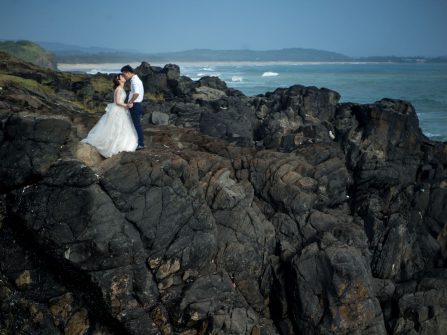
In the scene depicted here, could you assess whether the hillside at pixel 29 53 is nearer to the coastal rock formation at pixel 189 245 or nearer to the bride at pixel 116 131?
the coastal rock formation at pixel 189 245

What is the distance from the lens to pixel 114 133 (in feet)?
50.5

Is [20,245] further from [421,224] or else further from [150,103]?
[150,103]

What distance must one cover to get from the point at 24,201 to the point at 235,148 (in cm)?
973

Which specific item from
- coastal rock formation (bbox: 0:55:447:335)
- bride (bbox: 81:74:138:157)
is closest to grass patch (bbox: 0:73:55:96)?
coastal rock formation (bbox: 0:55:447:335)

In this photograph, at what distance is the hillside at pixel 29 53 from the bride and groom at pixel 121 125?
126603mm

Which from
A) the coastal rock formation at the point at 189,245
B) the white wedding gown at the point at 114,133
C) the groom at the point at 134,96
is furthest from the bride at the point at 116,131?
the coastal rock formation at the point at 189,245

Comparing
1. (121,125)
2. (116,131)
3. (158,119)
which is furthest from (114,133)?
(158,119)

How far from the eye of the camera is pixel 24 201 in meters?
13.2

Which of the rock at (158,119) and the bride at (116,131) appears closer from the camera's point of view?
the bride at (116,131)

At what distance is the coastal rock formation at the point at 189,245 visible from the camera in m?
13.1

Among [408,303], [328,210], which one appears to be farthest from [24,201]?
[408,303]

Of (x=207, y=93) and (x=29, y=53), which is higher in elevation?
(x=29, y=53)

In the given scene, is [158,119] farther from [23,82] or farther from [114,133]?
[23,82]

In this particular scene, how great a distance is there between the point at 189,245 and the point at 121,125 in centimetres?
507
